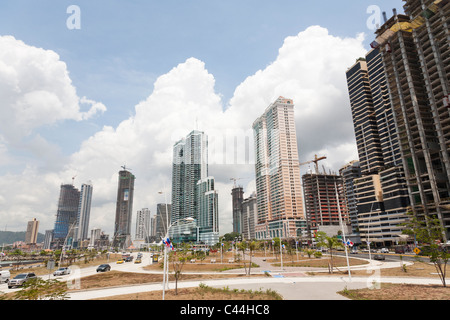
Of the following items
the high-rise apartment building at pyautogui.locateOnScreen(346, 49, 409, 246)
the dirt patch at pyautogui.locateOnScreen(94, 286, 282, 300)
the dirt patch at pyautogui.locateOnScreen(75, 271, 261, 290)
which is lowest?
the dirt patch at pyautogui.locateOnScreen(75, 271, 261, 290)

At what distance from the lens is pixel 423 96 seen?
119 m

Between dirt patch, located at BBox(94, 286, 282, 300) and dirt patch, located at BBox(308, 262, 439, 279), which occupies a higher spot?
dirt patch, located at BBox(94, 286, 282, 300)

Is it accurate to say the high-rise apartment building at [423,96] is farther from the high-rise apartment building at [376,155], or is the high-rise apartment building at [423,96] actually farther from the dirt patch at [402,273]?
the dirt patch at [402,273]

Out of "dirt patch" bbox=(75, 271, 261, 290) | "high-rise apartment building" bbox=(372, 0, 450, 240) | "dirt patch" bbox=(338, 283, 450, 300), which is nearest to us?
"dirt patch" bbox=(338, 283, 450, 300)

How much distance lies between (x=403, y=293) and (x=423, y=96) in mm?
132133

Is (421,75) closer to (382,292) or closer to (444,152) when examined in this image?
(444,152)

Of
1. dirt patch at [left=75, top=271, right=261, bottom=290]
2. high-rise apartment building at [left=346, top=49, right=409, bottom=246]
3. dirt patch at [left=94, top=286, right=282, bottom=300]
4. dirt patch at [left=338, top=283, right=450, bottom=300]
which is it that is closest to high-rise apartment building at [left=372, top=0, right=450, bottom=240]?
high-rise apartment building at [left=346, top=49, right=409, bottom=246]

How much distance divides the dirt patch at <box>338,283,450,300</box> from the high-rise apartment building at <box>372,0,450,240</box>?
328 feet

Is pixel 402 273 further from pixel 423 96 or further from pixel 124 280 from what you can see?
pixel 423 96

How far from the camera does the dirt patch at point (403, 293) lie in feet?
67.8

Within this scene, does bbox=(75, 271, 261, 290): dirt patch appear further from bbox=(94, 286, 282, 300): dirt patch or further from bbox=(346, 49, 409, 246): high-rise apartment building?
bbox=(346, 49, 409, 246): high-rise apartment building

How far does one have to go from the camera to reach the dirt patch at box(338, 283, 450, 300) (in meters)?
20.7
